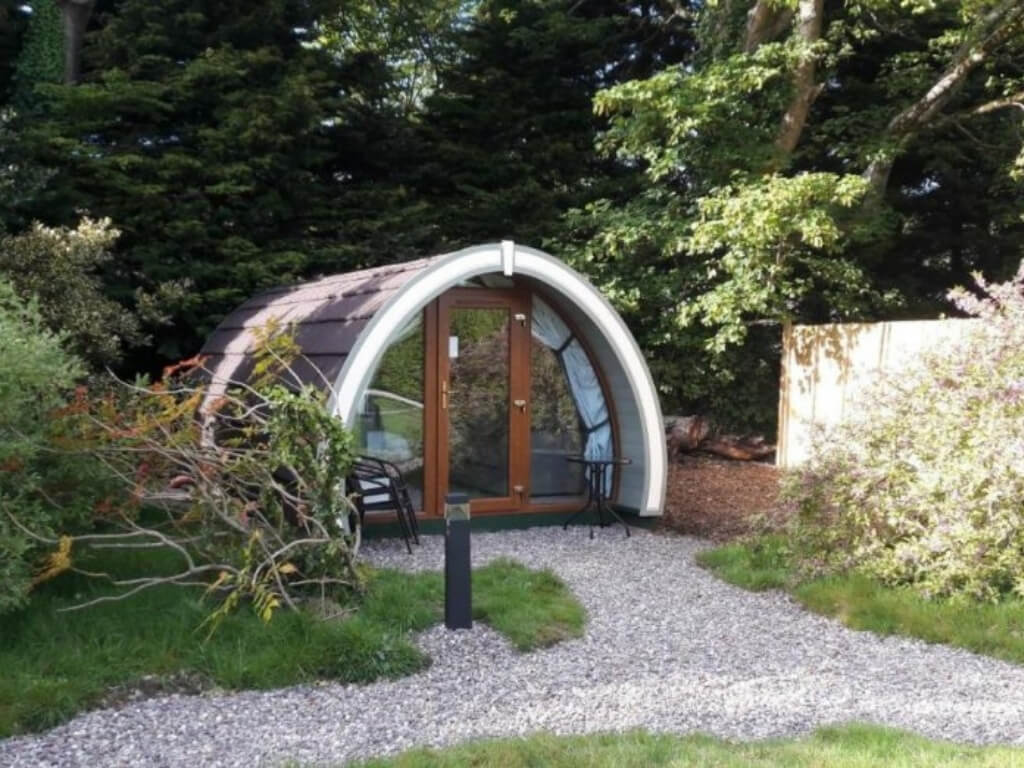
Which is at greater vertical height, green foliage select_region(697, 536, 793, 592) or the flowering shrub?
the flowering shrub

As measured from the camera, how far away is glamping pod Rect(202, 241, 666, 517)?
8141mm

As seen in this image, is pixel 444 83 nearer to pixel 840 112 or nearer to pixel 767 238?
pixel 840 112

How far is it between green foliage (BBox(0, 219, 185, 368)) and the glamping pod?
1233 mm

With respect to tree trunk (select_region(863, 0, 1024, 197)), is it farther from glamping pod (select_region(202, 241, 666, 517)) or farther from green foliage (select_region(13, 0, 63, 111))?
green foliage (select_region(13, 0, 63, 111))

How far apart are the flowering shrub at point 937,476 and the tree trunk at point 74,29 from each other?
10.8 metres

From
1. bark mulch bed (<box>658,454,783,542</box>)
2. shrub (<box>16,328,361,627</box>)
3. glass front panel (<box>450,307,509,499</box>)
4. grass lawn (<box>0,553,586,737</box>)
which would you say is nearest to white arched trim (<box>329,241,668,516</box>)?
glass front panel (<box>450,307,509,499</box>)

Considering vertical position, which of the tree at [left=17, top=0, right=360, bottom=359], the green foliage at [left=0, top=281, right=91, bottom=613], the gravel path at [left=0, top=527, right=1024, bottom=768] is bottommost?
the gravel path at [left=0, top=527, right=1024, bottom=768]

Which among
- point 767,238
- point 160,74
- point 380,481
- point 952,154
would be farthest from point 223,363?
point 952,154

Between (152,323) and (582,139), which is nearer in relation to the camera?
(152,323)

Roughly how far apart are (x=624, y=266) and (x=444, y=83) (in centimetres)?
561

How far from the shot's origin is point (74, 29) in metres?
12.3

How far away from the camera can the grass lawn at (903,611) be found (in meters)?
5.62

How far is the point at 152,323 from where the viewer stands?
36.1 feet

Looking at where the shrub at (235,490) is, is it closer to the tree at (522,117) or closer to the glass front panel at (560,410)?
the glass front panel at (560,410)
